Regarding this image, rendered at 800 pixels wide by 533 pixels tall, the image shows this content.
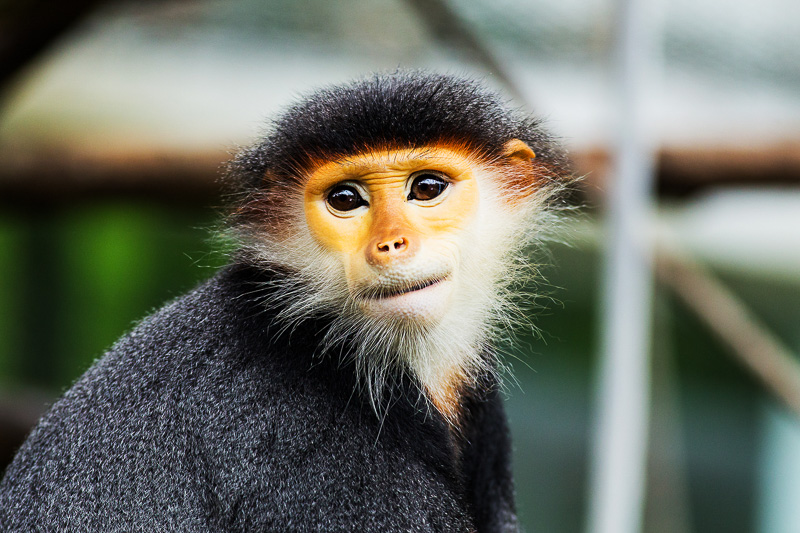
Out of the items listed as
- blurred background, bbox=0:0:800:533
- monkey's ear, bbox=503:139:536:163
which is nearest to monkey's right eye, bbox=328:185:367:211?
monkey's ear, bbox=503:139:536:163

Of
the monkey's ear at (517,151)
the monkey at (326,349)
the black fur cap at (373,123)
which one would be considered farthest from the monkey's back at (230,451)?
the monkey's ear at (517,151)

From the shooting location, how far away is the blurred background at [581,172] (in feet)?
14.3

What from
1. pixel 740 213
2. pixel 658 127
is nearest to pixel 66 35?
pixel 658 127

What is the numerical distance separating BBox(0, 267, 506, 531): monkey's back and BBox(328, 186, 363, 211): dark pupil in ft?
1.03

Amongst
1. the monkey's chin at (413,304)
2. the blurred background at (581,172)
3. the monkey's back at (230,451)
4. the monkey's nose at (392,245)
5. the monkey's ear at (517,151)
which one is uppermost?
the blurred background at (581,172)

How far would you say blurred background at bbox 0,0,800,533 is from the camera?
435cm

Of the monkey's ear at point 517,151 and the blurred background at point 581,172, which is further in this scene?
the blurred background at point 581,172

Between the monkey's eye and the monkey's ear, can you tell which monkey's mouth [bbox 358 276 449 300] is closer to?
the monkey's eye

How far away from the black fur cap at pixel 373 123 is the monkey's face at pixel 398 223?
43mm

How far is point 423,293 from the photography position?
6.24 feet

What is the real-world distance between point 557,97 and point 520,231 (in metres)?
4.30

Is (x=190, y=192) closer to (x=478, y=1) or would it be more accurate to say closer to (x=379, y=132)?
(x=478, y=1)

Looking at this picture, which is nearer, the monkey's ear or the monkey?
the monkey

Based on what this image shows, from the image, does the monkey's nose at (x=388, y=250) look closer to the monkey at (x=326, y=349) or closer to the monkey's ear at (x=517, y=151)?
the monkey at (x=326, y=349)
